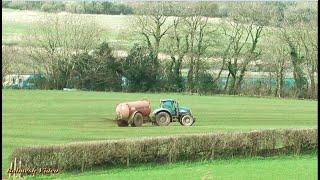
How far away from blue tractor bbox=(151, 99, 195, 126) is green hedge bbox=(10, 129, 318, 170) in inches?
19.2

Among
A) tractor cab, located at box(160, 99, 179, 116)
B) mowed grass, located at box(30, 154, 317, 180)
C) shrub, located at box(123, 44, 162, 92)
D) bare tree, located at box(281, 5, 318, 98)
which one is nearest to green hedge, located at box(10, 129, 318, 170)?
mowed grass, located at box(30, 154, 317, 180)

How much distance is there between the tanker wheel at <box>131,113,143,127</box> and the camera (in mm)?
11375

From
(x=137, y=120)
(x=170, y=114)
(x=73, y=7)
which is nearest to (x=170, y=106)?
(x=170, y=114)

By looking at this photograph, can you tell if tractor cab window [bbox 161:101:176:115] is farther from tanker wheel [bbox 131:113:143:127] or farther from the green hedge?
the green hedge

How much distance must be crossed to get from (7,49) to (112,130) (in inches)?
83.2

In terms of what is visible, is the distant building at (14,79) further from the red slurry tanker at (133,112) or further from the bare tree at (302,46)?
the bare tree at (302,46)

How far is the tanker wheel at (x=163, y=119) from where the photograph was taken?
1151 cm

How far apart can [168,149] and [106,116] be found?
158 centimetres

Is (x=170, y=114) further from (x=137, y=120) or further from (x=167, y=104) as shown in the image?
(x=137, y=120)

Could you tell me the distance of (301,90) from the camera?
1218 cm

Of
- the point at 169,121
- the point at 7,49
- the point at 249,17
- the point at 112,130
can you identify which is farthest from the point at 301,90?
the point at 7,49

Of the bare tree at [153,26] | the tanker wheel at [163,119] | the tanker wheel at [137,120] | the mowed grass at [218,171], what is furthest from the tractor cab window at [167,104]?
the mowed grass at [218,171]

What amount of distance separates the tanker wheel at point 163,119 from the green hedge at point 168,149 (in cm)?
45

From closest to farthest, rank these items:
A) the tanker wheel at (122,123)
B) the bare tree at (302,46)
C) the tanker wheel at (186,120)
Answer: the tanker wheel at (122,123)
the tanker wheel at (186,120)
the bare tree at (302,46)
